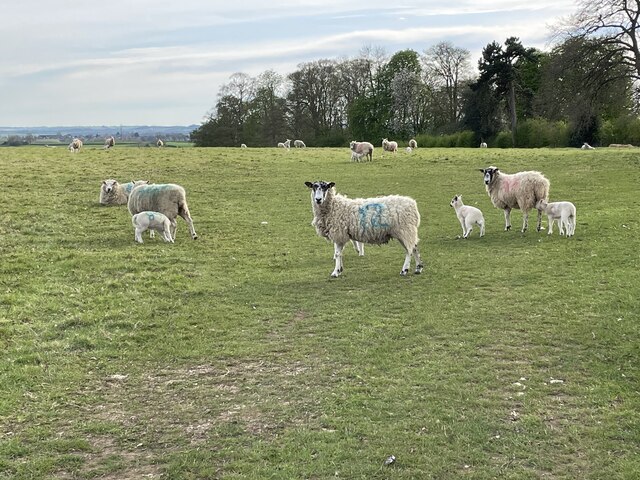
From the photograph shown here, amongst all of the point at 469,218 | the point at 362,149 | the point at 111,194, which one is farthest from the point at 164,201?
the point at 362,149

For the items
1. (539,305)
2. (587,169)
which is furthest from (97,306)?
(587,169)

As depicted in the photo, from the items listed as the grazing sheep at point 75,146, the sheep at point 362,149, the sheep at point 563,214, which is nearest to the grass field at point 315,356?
the sheep at point 563,214

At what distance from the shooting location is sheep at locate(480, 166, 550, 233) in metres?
15.5

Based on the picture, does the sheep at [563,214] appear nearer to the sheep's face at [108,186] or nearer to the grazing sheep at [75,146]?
the sheep's face at [108,186]

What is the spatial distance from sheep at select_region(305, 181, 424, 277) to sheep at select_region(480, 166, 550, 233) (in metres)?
5.26

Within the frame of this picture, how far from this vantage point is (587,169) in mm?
29516

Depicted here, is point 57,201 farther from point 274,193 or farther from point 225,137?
point 225,137

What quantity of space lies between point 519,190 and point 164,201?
379 inches

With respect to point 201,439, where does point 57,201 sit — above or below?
above

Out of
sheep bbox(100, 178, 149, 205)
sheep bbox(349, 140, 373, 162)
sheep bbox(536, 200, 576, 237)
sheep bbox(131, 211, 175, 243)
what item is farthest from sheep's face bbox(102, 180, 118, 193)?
sheep bbox(349, 140, 373, 162)

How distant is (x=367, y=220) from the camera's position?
37.9ft

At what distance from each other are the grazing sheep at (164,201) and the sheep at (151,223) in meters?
0.52

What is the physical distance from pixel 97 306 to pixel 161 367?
290 centimetres

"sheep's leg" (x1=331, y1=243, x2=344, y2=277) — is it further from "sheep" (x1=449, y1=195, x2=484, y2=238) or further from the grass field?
"sheep" (x1=449, y1=195, x2=484, y2=238)
